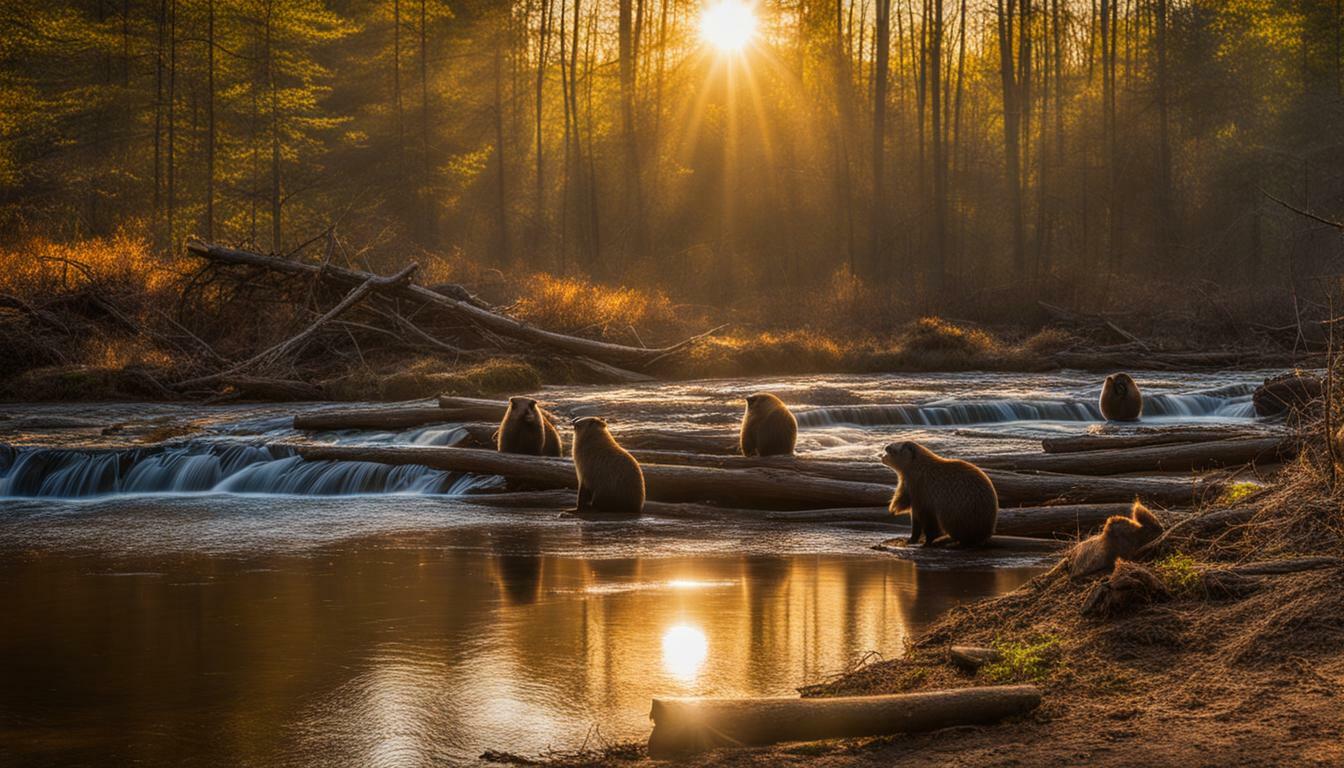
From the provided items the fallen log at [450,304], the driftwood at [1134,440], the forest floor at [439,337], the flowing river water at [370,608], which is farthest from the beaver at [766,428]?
the fallen log at [450,304]

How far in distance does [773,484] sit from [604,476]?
1761 millimetres

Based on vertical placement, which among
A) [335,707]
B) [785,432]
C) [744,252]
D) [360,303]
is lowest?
[335,707]

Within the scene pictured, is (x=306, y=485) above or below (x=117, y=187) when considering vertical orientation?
below

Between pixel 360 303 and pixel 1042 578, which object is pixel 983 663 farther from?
pixel 360 303

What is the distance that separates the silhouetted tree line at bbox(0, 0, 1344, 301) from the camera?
139 ft

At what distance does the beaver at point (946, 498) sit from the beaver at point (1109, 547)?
240 cm

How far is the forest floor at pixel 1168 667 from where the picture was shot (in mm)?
4656

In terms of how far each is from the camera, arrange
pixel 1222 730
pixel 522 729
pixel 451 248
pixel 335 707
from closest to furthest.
Result: pixel 1222 730
pixel 522 729
pixel 335 707
pixel 451 248

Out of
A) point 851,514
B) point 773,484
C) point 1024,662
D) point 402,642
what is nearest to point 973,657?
point 1024,662

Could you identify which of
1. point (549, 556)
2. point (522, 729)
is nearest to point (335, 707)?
point (522, 729)

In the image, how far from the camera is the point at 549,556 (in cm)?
1027

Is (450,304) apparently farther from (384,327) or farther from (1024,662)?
(1024,662)

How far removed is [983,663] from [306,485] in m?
10.9

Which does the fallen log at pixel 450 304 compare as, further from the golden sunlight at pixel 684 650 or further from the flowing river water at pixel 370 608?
the golden sunlight at pixel 684 650
